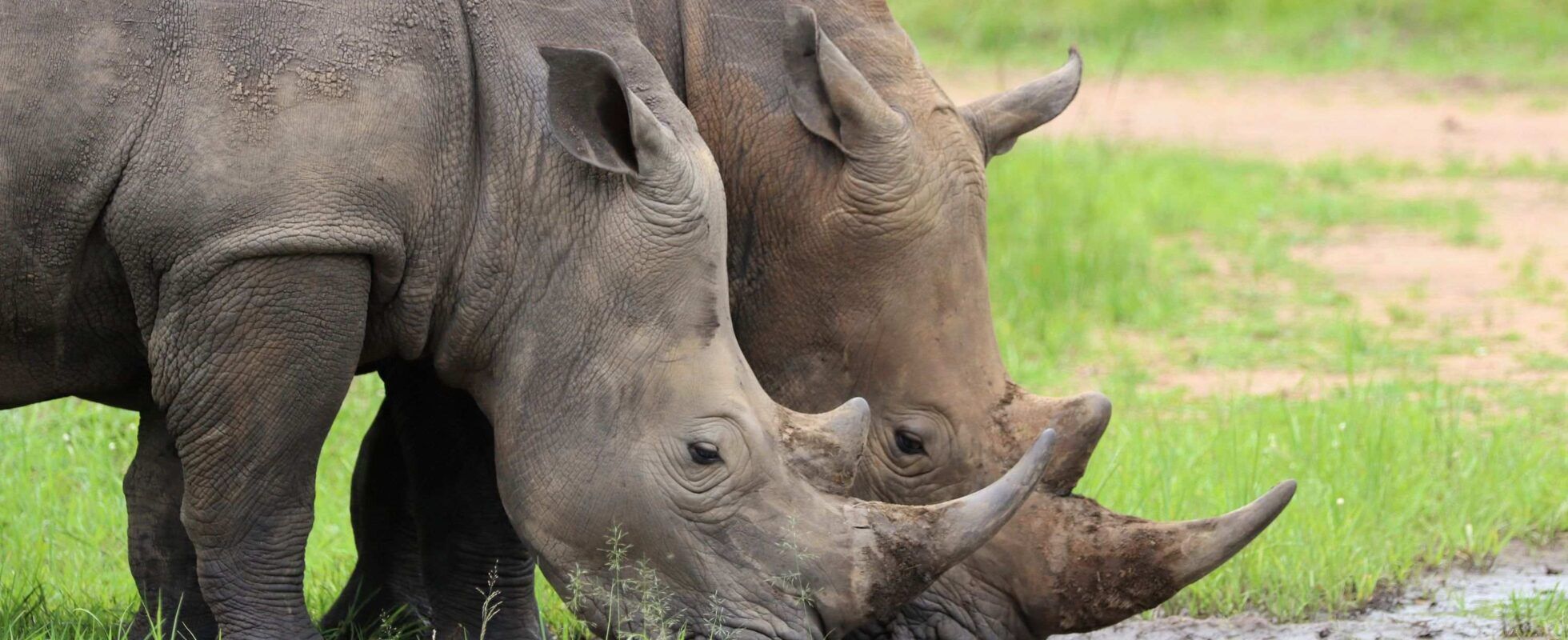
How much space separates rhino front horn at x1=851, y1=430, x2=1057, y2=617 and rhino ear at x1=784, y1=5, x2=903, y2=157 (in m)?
0.83

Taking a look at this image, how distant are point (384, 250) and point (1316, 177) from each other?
9493 mm

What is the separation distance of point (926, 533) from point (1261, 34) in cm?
1453

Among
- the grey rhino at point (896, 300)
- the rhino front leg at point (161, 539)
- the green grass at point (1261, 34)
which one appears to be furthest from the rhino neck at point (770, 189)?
the green grass at point (1261, 34)

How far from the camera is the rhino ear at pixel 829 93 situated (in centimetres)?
455

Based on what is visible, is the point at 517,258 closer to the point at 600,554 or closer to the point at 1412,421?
the point at 600,554

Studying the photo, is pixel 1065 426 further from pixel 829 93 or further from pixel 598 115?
pixel 598 115

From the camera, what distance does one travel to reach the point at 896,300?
15.1 ft

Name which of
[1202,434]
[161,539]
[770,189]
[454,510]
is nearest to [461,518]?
[454,510]

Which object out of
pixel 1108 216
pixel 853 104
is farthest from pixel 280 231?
pixel 1108 216

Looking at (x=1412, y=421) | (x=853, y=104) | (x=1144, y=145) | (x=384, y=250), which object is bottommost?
(x=1144, y=145)

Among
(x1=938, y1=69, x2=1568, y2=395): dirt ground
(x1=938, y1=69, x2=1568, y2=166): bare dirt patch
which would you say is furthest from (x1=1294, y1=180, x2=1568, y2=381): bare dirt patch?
(x1=938, y1=69, x2=1568, y2=166): bare dirt patch

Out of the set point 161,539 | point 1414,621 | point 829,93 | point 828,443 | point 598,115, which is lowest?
point 161,539

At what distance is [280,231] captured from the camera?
13.0 ft

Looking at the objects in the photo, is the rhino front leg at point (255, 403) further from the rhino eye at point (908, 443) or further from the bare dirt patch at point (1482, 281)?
the bare dirt patch at point (1482, 281)
